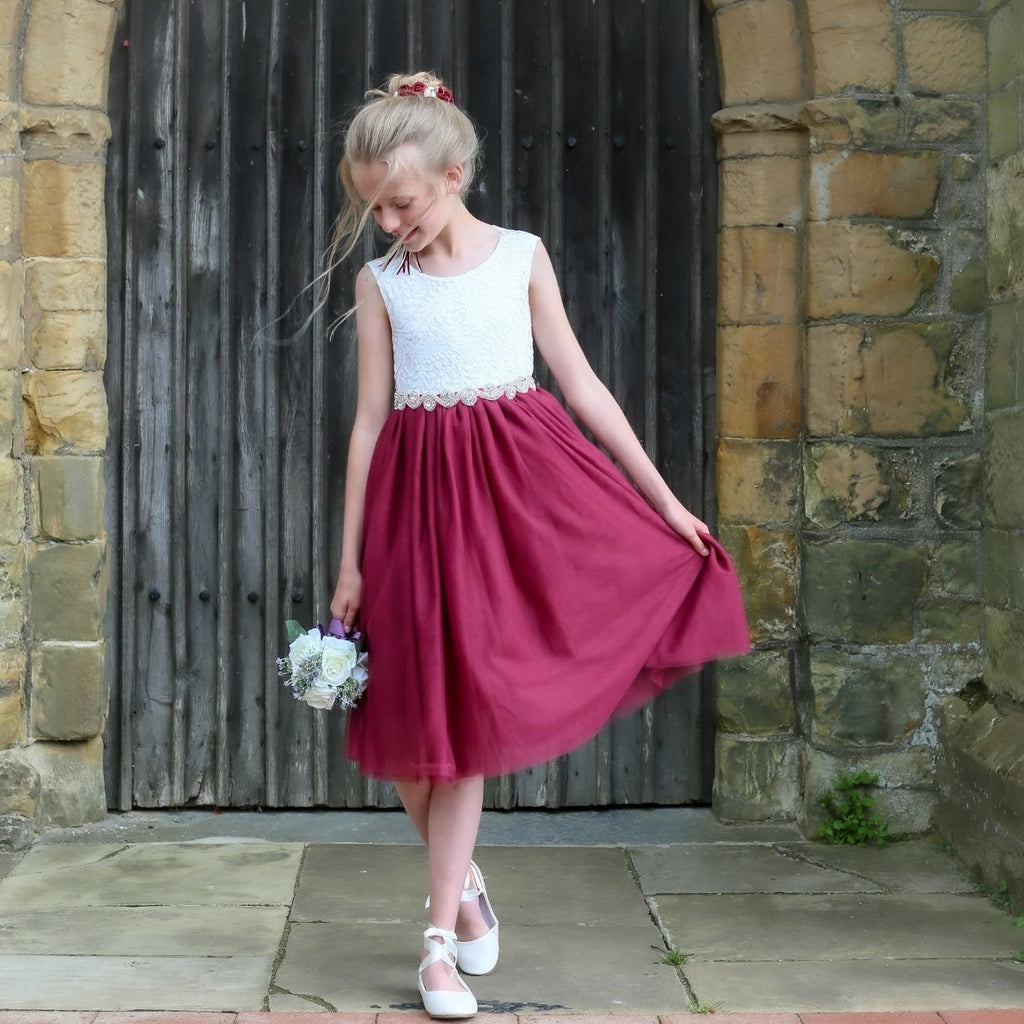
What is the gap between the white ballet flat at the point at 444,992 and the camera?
9.30ft

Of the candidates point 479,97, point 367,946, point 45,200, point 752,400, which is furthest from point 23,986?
point 479,97

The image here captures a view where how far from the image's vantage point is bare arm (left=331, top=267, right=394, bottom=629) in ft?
9.89

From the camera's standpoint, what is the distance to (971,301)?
4.10m

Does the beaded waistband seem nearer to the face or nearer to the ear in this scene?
the face

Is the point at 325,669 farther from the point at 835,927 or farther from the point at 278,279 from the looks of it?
the point at 278,279

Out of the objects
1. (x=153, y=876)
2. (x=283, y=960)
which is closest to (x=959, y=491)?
(x=283, y=960)

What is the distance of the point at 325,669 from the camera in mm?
2850

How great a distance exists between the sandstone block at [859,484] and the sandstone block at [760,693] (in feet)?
1.45

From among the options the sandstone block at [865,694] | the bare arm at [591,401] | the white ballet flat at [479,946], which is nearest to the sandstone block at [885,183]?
the sandstone block at [865,694]

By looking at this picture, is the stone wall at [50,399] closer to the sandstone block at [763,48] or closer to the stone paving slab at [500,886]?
the stone paving slab at [500,886]

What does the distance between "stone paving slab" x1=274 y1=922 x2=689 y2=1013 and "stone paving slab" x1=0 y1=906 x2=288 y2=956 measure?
10cm

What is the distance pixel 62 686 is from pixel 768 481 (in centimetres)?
211

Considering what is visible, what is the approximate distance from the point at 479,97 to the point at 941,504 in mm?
1806

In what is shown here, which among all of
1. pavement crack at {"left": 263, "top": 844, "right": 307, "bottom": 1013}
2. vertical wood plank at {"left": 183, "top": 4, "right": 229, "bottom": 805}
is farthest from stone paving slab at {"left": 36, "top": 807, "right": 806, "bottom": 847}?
pavement crack at {"left": 263, "top": 844, "right": 307, "bottom": 1013}
